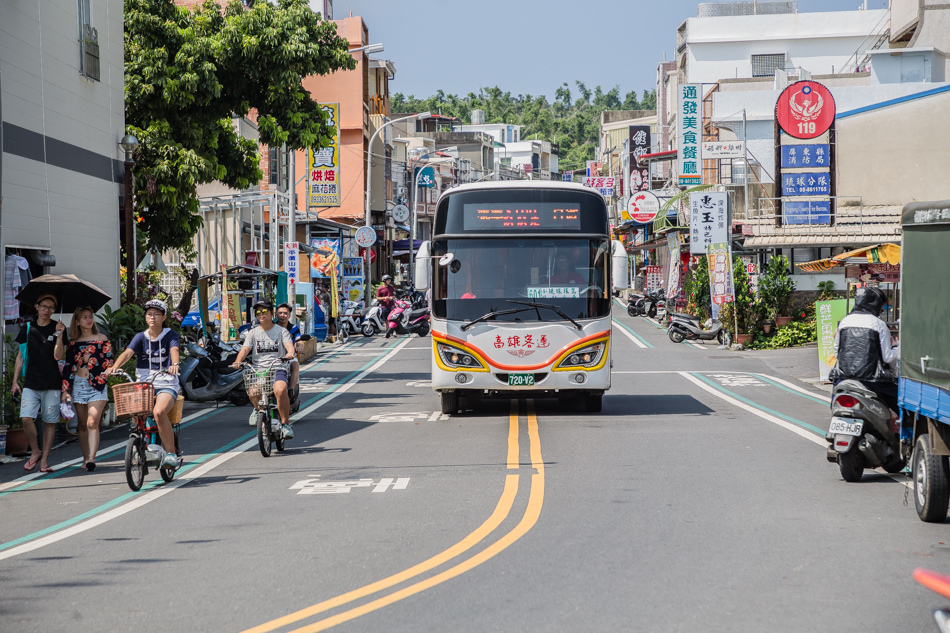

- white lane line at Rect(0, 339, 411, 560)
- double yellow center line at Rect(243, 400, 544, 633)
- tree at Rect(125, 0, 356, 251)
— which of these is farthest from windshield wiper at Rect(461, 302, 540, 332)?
tree at Rect(125, 0, 356, 251)

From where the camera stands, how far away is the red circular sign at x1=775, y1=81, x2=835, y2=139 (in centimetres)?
3106

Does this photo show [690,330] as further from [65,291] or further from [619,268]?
[65,291]

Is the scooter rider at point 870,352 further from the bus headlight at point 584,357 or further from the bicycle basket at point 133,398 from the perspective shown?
the bicycle basket at point 133,398

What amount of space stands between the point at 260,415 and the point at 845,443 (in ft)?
20.8

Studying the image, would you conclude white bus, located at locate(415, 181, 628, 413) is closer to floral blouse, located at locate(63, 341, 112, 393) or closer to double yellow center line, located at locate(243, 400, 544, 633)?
double yellow center line, located at locate(243, 400, 544, 633)

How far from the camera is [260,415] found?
12.0m

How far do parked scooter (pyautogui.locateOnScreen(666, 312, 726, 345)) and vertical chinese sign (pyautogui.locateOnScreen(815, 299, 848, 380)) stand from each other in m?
11.1

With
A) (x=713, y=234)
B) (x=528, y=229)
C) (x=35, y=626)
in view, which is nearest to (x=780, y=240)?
(x=713, y=234)

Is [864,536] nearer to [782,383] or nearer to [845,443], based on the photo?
[845,443]

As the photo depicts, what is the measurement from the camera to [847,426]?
9.41 m

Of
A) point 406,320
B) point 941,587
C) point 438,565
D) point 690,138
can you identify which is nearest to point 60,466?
point 438,565

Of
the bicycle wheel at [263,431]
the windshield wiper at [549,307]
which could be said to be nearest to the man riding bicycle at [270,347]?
the bicycle wheel at [263,431]

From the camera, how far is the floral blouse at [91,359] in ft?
38.0

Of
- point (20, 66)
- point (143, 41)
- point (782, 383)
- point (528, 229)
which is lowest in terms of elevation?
point (782, 383)
